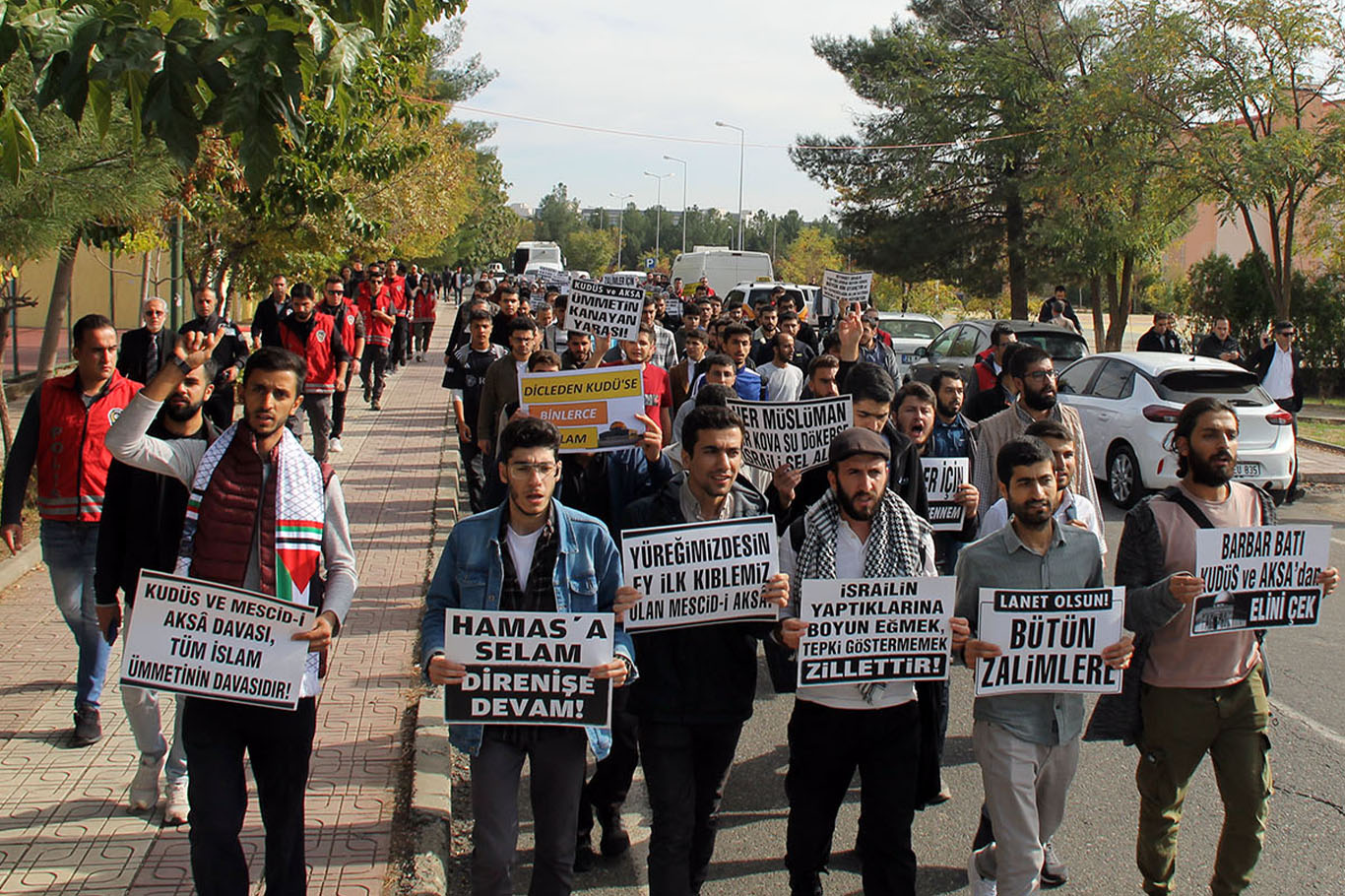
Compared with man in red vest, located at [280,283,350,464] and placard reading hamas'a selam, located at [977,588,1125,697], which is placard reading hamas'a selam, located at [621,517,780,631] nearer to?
placard reading hamas'a selam, located at [977,588,1125,697]

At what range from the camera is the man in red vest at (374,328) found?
59.6 feet

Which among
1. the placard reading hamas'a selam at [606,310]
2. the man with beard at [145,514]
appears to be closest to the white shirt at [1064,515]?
the man with beard at [145,514]

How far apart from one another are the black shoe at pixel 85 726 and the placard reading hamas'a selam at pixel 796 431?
334 centimetres

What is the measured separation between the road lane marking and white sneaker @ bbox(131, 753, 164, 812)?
5.72m

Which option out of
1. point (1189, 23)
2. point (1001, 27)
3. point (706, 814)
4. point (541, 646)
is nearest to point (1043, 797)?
point (706, 814)

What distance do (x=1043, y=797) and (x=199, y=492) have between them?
308 centimetres

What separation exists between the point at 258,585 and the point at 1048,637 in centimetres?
264

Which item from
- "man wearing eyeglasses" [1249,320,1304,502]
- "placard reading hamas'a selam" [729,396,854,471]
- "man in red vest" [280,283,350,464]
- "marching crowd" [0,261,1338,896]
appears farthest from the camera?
"man wearing eyeglasses" [1249,320,1304,502]

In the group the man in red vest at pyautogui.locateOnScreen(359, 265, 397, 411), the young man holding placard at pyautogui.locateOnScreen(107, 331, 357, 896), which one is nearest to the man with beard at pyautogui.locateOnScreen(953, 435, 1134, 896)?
the young man holding placard at pyautogui.locateOnScreen(107, 331, 357, 896)

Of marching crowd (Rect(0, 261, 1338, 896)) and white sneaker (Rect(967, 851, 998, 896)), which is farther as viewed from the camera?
white sneaker (Rect(967, 851, 998, 896))

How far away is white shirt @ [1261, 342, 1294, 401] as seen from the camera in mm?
14969

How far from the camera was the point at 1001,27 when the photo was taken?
32.5 metres

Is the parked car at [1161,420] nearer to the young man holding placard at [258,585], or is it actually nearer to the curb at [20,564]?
the curb at [20,564]

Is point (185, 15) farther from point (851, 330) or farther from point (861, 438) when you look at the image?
point (851, 330)
